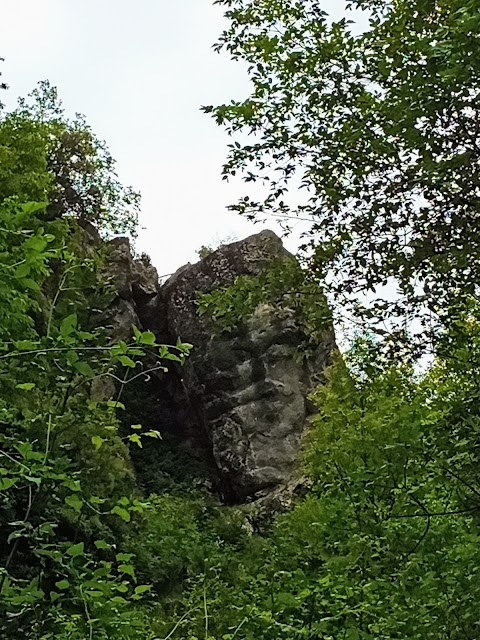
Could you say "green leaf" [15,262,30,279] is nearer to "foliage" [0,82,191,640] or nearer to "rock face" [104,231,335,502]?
"foliage" [0,82,191,640]

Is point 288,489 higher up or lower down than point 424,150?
lower down

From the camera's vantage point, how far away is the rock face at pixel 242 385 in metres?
13.2

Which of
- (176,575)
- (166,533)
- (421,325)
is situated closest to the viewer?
(421,325)

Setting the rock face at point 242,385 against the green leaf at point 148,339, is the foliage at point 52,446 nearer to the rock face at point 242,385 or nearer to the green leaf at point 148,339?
the green leaf at point 148,339

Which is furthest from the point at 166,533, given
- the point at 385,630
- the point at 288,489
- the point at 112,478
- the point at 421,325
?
the point at 421,325

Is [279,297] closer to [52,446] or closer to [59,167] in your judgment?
[52,446]

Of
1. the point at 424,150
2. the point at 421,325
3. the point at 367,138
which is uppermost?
the point at 367,138

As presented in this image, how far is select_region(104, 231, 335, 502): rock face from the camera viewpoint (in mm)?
13188

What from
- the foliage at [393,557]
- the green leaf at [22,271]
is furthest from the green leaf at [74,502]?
the foliage at [393,557]

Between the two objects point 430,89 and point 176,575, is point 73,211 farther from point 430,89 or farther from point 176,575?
point 430,89

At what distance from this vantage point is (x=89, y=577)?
2014mm

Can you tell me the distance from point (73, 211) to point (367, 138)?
15285 mm

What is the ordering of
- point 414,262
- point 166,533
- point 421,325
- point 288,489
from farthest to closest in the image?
point 288,489 → point 166,533 → point 421,325 → point 414,262

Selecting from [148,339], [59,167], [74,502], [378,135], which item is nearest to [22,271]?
[148,339]
